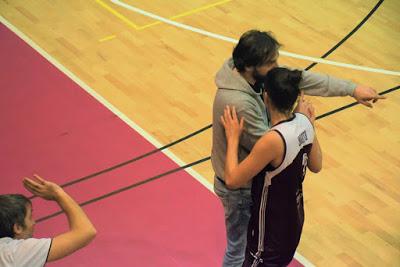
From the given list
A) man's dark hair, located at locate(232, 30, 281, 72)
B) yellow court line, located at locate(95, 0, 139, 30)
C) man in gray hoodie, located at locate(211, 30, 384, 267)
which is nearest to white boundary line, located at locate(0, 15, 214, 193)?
yellow court line, located at locate(95, 0, 139, 30)

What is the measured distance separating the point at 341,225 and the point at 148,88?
2.20 m

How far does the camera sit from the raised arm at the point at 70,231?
Answer: 9.42 ft

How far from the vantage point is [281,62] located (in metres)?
6.71

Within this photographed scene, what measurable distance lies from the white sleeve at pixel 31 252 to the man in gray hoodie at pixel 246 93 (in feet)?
3.60

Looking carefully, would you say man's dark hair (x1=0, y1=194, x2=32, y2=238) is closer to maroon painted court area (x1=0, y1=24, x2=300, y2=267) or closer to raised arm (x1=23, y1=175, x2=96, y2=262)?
raised arm (x1=23, y1=175, x2=96, y2=262)

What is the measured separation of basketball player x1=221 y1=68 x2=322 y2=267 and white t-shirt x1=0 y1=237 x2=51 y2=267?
95cm

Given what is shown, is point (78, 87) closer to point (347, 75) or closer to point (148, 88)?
point (148, 88)

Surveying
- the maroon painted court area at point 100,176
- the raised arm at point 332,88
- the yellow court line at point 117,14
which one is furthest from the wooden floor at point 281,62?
the raised arm at point 332,88

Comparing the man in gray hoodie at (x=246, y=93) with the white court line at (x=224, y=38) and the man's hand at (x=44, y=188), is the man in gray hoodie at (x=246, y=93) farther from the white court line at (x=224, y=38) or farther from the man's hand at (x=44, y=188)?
the white court line at (x=224, y=38)

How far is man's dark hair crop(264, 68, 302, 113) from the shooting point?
317 cm

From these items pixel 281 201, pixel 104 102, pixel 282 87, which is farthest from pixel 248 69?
pixel 104 102

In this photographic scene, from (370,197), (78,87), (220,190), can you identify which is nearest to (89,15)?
(78,87)

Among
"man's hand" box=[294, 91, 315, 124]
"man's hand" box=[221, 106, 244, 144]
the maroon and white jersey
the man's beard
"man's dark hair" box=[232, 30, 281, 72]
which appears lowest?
the maroon and white jersey

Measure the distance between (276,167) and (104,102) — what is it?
3082mm
